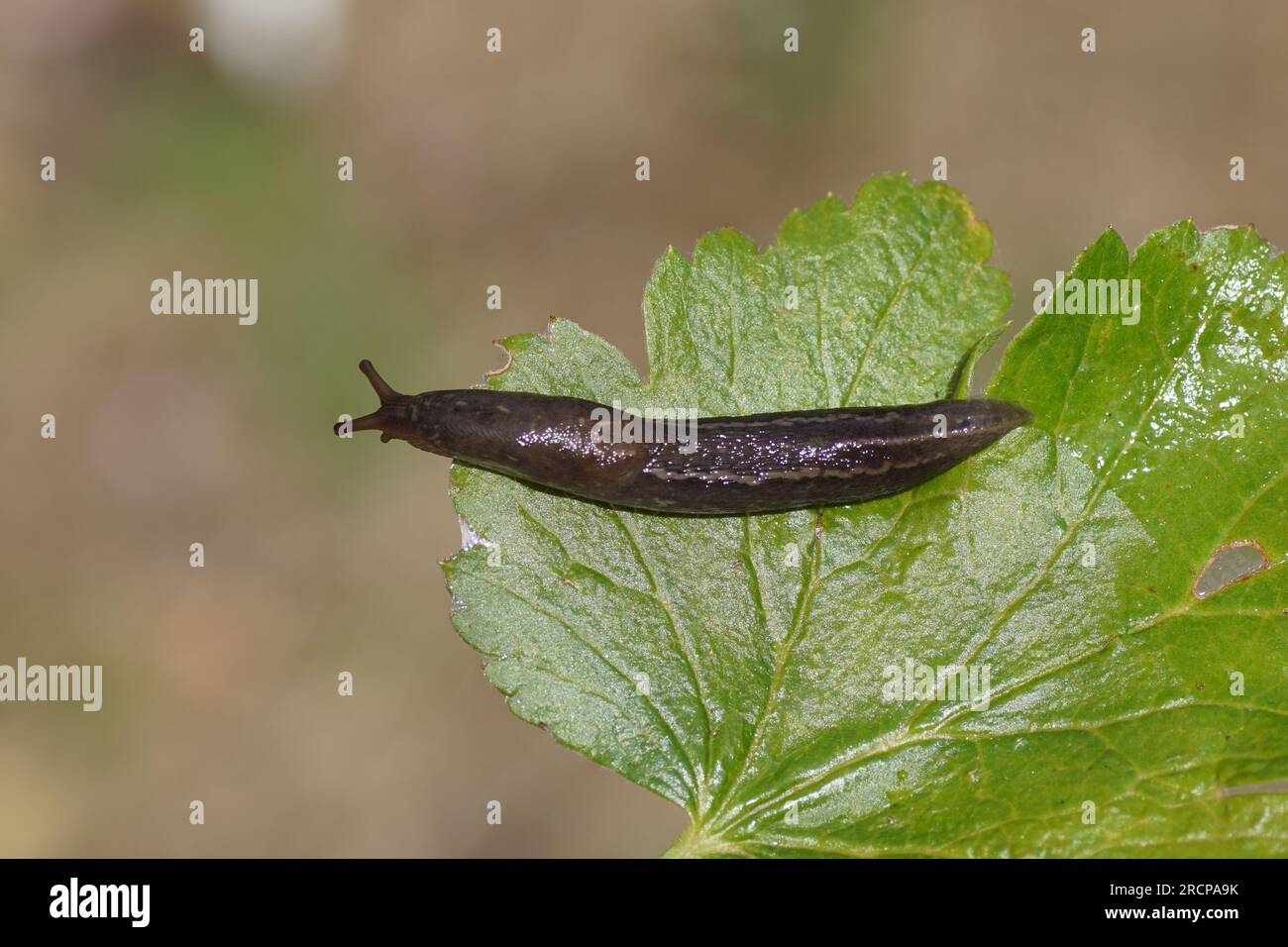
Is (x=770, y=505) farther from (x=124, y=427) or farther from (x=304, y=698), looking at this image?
(x=124, y=427)

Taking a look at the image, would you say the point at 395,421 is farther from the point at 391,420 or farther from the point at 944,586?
the point at 944,586

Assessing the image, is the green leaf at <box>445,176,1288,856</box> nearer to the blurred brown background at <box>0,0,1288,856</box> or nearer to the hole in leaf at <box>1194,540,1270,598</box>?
the hole in leaf at <box>1194,540,1270,598</box>

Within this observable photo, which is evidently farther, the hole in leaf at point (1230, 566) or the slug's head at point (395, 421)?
the slug's head at point (395, 421)

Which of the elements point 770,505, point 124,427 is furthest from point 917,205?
point 124,427

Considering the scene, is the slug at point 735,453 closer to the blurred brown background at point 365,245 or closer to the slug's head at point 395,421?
the slug's head at point 395,421

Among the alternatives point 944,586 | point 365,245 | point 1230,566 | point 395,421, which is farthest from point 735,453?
point 365,245

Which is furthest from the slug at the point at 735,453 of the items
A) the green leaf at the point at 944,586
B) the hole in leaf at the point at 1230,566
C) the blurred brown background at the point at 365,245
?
the blurred brown background at the point at 365,245
